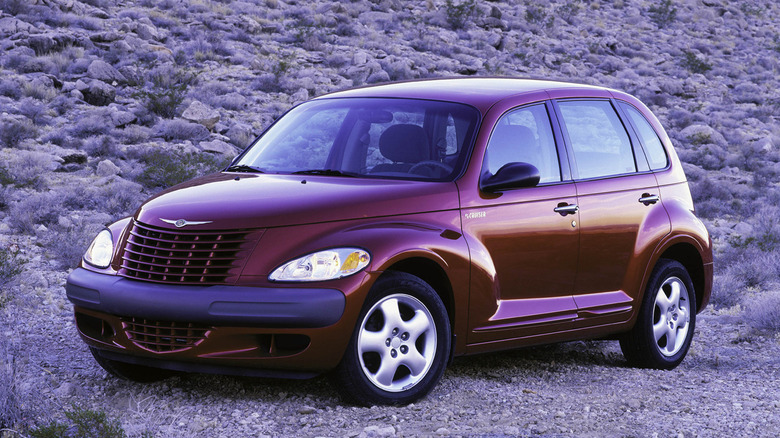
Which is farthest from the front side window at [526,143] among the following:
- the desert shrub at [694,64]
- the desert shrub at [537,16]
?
the desert shrub at [537,16]

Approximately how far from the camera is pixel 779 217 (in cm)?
1720

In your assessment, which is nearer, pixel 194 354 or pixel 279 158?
pixel 194 354

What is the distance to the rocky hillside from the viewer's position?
7593mm

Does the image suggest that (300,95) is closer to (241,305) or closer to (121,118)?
(121,118)

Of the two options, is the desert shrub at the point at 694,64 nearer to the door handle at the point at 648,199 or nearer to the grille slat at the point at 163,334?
the door handle at the point at 648,199

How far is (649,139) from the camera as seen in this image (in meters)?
7.21

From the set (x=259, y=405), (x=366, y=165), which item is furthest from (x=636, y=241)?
(x=259, y=405)

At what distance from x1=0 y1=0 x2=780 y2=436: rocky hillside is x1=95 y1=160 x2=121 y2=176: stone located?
0.10ft

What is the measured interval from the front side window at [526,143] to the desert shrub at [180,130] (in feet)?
39.9

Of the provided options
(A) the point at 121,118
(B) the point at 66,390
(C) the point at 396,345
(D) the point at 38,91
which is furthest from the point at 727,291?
(D) the point at 38,91

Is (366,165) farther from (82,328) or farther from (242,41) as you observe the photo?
(242,41)

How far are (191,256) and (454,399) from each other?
163 centimetres

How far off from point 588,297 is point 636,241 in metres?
0.56

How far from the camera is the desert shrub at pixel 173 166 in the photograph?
14.2m
